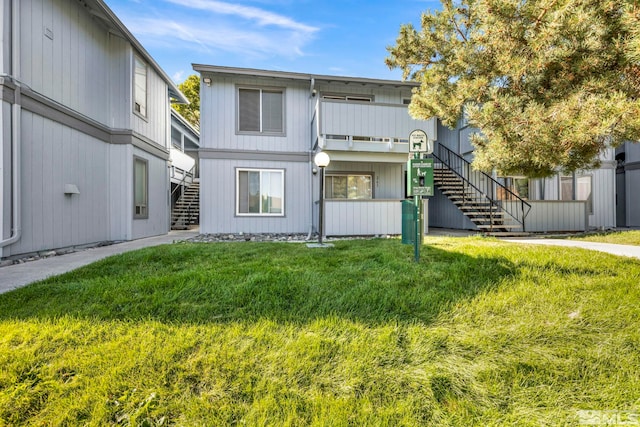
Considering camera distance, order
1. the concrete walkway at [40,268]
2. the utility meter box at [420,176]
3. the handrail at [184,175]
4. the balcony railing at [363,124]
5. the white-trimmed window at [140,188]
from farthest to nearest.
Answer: the handrail at [184,175]
the white-trimmed window at [140,188]
the balcony railing at [363,124]
the utility meter box at [420,176]
the concrete walkway at [40,268]

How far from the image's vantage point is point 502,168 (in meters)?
4.86

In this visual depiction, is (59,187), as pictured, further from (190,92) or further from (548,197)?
(190,92)

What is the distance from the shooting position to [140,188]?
933 cm

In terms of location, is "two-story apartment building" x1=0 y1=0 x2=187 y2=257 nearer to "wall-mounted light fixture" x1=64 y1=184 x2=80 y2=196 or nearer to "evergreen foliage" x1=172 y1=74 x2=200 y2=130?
"wall-mounted light fixture" x1=64 y1=184 x2=80 y2=196

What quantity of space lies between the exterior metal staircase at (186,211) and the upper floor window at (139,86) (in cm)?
540

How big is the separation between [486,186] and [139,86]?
1219 cm

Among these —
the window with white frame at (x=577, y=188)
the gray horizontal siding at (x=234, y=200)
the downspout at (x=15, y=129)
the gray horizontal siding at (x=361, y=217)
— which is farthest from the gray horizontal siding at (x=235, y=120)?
the window with white frame at (x=577, y=188)

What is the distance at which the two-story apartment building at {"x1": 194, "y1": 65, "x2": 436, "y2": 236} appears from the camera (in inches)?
345

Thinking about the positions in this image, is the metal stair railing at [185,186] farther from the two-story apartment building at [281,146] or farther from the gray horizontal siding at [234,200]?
the two-story apartment building at [281,146]

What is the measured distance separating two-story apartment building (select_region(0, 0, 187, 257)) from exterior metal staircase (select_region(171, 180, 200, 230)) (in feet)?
9.67

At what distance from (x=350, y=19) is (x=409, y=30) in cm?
512

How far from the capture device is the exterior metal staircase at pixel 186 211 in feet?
45.0

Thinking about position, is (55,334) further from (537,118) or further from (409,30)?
(409,30)

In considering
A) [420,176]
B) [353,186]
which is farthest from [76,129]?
[353,186]
